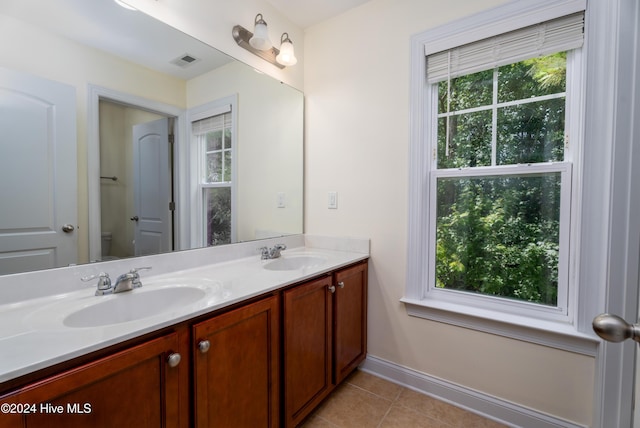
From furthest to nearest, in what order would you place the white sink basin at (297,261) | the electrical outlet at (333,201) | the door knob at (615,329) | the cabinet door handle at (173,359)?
the electrical outlet at (333,201) → the white sink basin at (297,261) → the cabinet door handle at (173,359) → the door knob at (615,329)

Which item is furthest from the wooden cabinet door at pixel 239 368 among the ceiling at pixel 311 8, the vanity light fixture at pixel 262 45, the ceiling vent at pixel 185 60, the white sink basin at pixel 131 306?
the ceiling at pixel 311 8

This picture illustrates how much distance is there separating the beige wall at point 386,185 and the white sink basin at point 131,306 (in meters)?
1.11

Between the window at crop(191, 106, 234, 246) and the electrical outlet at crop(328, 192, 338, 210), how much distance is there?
2.29 ft

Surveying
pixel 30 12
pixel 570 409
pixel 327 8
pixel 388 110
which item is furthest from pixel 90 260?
pixel 570 409

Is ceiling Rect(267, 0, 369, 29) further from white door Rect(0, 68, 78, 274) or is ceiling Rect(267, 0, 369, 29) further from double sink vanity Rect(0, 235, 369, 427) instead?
double sink vanity Rect(0, 235, 369, 427)

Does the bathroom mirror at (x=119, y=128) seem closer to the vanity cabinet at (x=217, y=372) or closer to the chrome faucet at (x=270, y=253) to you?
the chrome faucet at (x=270, y=253)

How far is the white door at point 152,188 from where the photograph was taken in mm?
1280

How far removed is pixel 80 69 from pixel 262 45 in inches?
37.4

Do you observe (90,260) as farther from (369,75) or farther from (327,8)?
(327,8)

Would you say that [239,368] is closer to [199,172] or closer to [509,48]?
[199,172]

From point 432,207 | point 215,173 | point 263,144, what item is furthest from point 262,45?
point 432,207

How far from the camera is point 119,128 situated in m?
1.21

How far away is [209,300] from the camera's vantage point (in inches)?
38.4

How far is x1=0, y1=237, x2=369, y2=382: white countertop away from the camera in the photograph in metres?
0.64
